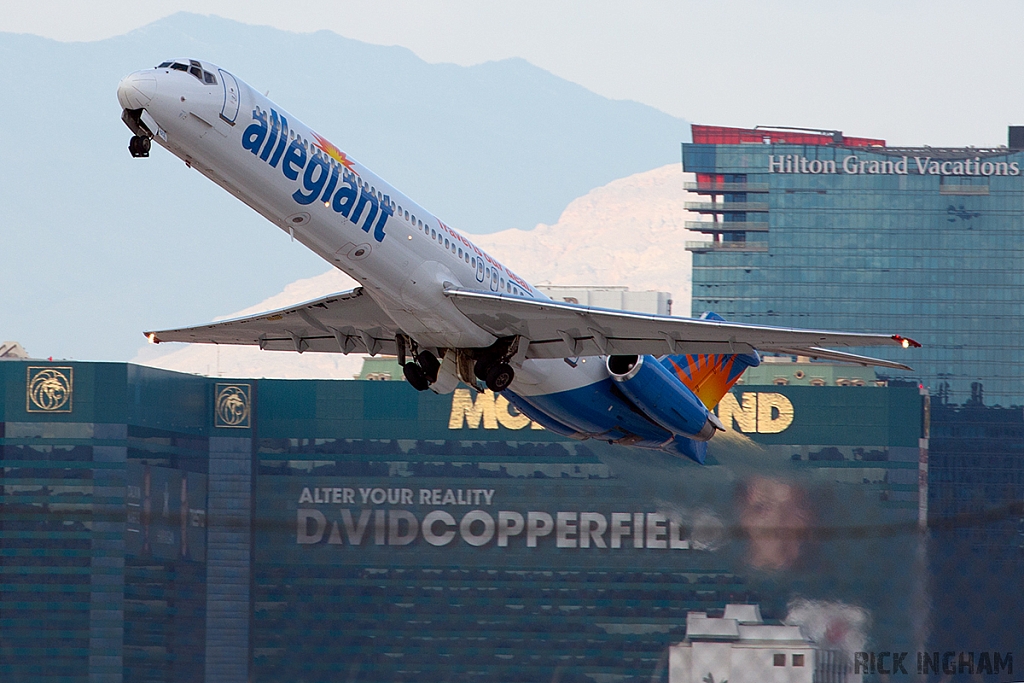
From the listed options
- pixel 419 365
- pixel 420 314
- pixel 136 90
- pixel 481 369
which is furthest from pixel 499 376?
pixel 136 90

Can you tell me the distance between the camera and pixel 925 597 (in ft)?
356

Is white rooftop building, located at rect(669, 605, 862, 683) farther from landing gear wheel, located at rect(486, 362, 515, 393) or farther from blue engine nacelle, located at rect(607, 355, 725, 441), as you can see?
landing gear wheel, located at rect(486, 362, 515, 393)

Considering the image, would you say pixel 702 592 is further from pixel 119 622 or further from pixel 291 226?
pixel 291 226

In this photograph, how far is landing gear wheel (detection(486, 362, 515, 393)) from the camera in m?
43.5

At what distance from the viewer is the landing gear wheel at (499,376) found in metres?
43.5

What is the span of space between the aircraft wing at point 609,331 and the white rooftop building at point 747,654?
261 ft

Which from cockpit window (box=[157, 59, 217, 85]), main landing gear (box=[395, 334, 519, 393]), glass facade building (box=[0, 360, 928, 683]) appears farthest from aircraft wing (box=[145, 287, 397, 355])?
glass facade building (box=[0, 360, 928, 683])

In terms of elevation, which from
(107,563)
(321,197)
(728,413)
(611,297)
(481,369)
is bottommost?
(107,563)

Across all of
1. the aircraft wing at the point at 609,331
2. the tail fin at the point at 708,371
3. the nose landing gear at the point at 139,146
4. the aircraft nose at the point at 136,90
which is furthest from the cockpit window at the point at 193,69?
the tail fin at the point at 708,371

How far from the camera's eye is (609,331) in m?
43.6

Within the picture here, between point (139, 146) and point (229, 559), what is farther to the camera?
point (229, 559)

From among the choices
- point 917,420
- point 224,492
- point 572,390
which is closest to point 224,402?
point 224,492

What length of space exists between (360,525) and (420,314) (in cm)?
11008

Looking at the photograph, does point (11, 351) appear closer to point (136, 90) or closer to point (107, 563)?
point (107, 563)
